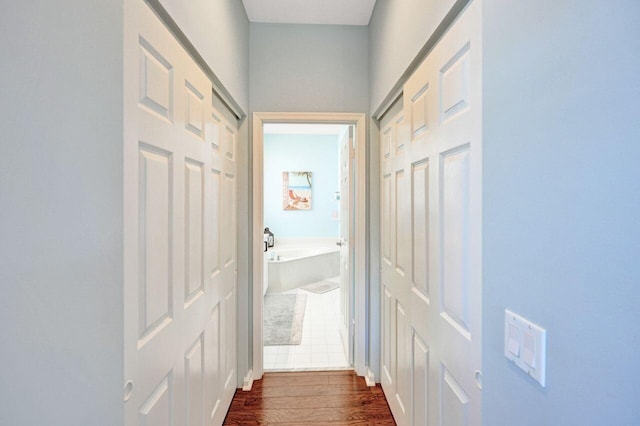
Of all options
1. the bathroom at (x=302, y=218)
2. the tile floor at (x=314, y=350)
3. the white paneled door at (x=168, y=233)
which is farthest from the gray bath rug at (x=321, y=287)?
the white paneled door at (x=168, y=233)

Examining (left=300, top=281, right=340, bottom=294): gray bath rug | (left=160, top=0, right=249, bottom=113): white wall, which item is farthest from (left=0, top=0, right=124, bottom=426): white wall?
(left=300, top=281, right=340, bottom=294): gray bath rug

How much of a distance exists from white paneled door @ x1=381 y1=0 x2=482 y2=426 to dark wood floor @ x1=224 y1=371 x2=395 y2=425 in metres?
0.28

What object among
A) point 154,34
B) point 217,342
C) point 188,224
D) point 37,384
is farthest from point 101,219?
point 217,342

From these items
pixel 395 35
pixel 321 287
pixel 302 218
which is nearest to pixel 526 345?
pixel 395 35

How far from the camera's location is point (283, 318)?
351cm

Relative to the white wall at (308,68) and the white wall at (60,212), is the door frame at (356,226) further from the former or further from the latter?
the white wall at (60,212)

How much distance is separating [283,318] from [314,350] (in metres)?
0.86

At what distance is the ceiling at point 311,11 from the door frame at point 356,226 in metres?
0.72

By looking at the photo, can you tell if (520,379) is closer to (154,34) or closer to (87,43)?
(87,43)

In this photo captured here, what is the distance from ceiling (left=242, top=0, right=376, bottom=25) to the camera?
6.78ft

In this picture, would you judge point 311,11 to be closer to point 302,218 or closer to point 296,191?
point 296,191

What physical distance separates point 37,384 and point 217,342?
1.09 meters

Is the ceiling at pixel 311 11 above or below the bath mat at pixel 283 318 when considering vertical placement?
above

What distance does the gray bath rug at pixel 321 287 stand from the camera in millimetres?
4590
